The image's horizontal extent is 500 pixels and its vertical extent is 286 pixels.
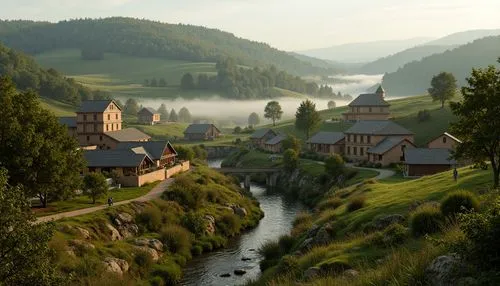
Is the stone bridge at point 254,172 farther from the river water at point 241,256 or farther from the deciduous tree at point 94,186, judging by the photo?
the deciduous tree at point 94,186

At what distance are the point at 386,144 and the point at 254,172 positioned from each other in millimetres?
28434

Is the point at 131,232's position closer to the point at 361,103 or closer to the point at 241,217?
the point at 241,217

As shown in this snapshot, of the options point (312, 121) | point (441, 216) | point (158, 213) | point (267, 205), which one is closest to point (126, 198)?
point (158, 213)

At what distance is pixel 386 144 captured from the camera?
97.3 m

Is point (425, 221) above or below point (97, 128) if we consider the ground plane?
below

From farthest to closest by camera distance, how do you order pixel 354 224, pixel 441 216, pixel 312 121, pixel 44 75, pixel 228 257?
pixel 44 75
pixel 312 121
pixel 228 257
pixel 354 224
pixel 441 216

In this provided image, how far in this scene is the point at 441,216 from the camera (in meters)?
27.5

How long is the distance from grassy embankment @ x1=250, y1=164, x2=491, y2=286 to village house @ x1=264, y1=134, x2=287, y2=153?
6915 cm

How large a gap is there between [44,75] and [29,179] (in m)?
161

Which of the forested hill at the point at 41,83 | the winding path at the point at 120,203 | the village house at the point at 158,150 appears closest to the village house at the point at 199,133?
the forested hill at the point at 41,83

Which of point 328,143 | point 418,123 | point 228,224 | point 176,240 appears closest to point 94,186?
point 176,240

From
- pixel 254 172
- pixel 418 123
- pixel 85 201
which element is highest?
pixel 418 123

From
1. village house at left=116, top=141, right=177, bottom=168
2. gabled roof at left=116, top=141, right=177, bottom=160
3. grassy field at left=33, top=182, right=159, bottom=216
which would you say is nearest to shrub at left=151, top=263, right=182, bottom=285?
grassy field at left=33, top=182, right=159, bottom=216

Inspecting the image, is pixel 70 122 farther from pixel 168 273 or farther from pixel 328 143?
pixel 168 273
